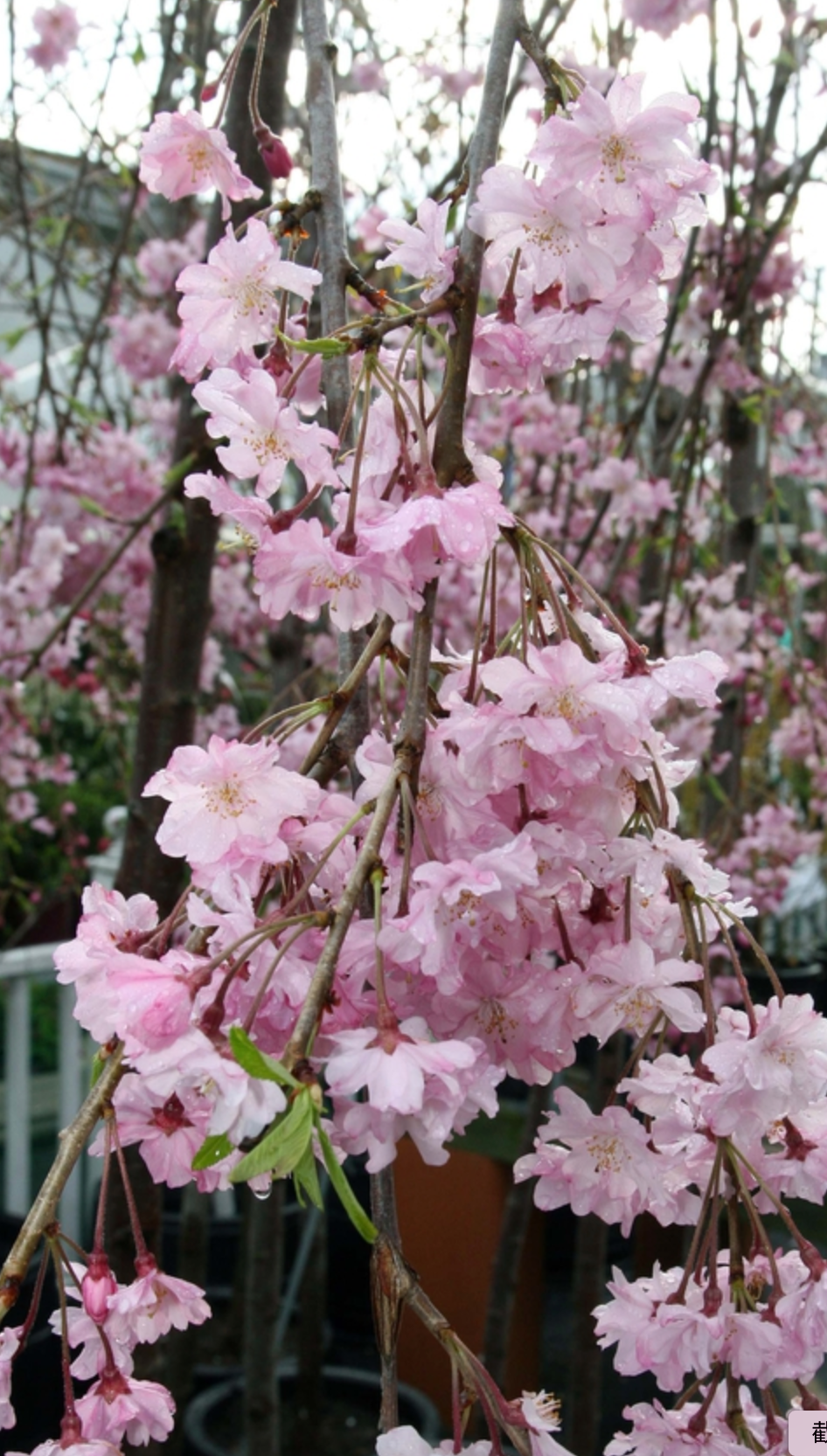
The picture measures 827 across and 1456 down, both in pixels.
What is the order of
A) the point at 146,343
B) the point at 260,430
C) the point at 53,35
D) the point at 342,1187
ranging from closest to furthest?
the point at 342,1187 < the point at 260,430 < the point at 146,343 < the point at 53,35

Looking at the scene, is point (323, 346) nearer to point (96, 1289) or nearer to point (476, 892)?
point (476, 892)

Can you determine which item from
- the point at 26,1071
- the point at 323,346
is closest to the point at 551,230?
the point at 323,346

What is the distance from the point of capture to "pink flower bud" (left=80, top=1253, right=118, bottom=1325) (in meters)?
0.65

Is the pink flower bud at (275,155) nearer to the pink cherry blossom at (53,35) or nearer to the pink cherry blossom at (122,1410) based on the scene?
the pink cherry blossom at (122,1410)

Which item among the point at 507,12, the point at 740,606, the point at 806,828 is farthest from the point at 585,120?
the point at 806,828

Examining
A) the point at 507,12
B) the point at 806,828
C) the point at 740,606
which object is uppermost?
the point at 507,12

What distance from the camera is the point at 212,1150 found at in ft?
1.68

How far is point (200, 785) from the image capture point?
665mm

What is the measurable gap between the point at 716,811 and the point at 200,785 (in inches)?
92.5

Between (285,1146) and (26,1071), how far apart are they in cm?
311

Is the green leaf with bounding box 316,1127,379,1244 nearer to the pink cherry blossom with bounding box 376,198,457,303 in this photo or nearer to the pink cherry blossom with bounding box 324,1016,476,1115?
the pink cherry blossom with bounding box 324,1016,476,1115

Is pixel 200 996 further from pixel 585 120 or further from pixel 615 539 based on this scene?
pixel 615 539

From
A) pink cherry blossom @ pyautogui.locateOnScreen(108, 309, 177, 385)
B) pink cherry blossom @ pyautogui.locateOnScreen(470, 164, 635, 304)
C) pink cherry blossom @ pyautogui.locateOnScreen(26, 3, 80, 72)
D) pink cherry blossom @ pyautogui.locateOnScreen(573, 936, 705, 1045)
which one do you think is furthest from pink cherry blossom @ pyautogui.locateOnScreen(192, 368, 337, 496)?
pink cherry blossom @ pyautogui.locateOnScreen(26, 3, 80, 72)

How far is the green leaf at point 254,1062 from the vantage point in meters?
0.49
